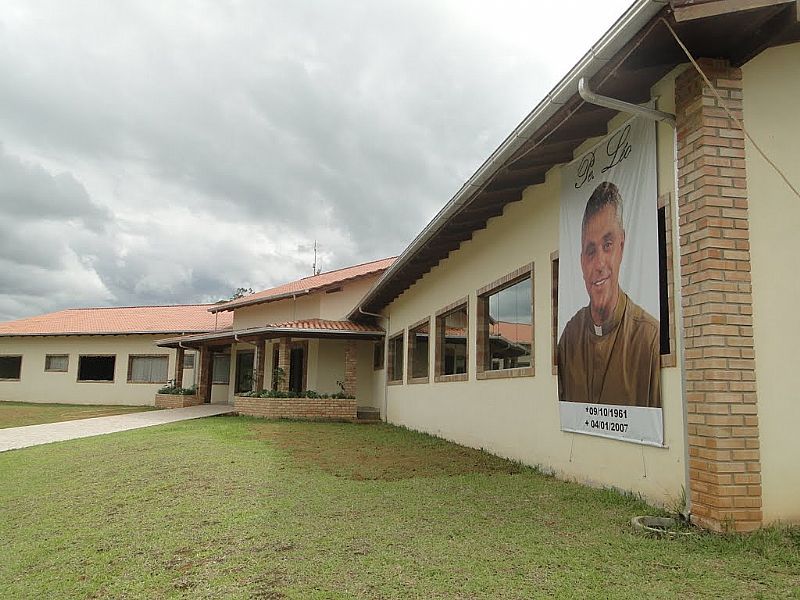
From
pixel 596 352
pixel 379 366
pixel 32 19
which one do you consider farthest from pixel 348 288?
pixel 596 352

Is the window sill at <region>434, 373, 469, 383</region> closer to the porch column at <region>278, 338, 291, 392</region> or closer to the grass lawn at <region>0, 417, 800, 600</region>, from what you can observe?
the grass lawn at <region>0, 417, 800, 600</region>

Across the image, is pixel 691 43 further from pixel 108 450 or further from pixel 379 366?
pixel 379 366

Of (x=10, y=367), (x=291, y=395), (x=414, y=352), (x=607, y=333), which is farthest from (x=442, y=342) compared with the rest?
(x=10, y=367)

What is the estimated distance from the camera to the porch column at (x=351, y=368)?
18.6 metres

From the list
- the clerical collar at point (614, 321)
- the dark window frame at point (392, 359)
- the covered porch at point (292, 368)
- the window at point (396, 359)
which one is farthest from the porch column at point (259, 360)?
the clerical collar at point (614, 321)

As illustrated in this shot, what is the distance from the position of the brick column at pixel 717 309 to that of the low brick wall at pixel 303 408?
1384 cm

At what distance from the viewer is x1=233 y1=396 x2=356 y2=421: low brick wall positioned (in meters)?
17.4

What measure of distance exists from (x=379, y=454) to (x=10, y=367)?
2659cm

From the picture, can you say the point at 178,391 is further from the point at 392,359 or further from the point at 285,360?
the point at 392,359

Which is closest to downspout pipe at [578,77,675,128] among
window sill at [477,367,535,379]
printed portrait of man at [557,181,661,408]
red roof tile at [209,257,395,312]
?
printed portrait of man at [557,181,661,408]

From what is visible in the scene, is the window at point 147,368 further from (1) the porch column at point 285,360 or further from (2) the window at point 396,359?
(2) the window at point 396,359

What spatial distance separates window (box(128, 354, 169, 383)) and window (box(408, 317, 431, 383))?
1600 centimetres

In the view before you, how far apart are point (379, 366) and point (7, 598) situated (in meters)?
16.1

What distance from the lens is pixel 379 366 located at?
770 inches
